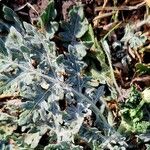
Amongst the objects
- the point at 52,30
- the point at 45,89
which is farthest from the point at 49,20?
the point at 45,89

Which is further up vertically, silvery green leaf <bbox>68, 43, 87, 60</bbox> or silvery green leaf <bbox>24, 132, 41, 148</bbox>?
silvery green leaf <bbox>68, 43, 87, 60</bbox>

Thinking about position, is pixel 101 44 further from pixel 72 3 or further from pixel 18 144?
pixel 18 144

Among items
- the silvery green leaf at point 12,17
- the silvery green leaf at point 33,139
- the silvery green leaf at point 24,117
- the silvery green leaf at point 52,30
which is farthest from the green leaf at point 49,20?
the silvery green leaf at point 33,139

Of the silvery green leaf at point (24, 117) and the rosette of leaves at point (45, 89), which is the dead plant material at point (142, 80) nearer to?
the rosette of leaves at point (45, 89)

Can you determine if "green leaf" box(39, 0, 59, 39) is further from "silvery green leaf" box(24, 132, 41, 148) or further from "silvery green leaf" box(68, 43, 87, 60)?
"silvery green leaf" box(24, 132, 41, 148)

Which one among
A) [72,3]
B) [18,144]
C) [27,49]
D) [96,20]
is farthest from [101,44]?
[18,144]

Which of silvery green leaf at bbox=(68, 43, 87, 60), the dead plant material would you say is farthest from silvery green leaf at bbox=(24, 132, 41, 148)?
the dead plant material

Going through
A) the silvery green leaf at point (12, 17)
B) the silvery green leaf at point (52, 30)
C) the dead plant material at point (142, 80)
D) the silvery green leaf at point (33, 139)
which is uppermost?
the silvery green leaf at point (12, 17)
